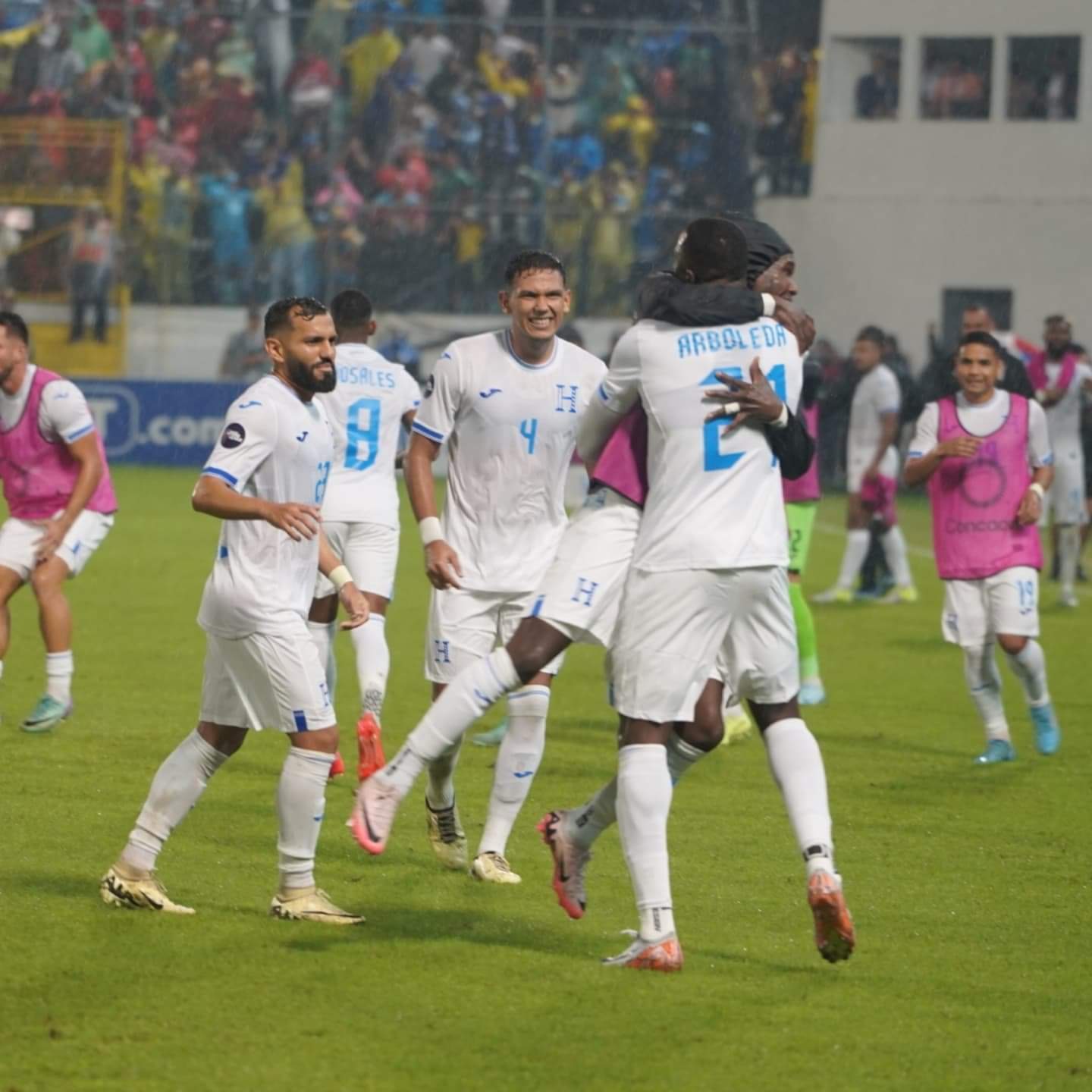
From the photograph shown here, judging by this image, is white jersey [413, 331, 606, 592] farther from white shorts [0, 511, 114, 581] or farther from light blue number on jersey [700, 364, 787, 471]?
white shorts [0, 511, 114, 581]

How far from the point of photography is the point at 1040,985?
5715mm

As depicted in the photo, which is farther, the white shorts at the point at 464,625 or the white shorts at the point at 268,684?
the white shorts at the point at 464,625

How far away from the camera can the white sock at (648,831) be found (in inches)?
219

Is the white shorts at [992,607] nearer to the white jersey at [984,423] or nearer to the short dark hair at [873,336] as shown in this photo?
the white jersey at [984,423]

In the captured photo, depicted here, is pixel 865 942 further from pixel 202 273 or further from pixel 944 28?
pixel 944 28

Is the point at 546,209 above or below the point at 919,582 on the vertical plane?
above

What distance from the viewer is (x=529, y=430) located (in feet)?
23.6

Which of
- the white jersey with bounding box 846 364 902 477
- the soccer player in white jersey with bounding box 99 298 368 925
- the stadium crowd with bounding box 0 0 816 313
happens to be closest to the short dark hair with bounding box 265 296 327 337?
the soccer player in white jersey with bounding box 99 298 368 925

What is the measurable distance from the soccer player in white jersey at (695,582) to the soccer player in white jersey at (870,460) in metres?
10.9

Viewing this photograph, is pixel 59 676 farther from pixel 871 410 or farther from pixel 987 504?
pixel 871 410

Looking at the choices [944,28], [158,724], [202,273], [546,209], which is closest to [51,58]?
[202,273]

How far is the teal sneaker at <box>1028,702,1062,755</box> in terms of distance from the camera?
1013 centimetres

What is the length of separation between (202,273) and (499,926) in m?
24.6

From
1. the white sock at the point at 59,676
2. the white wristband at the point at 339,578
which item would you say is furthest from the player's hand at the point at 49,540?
the white wristband at the point at 339,578
